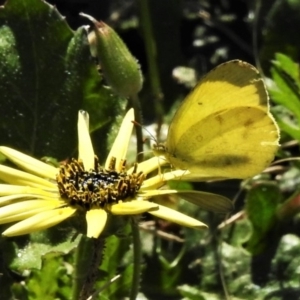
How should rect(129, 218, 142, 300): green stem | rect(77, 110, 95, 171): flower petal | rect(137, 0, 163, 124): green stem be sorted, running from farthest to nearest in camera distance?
rect(137, 0, 163, 124): green stem < rect(77, 110, 95, 171): flower petal < rect(129, 218, 142, 300): green stem

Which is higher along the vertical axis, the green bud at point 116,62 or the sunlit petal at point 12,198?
the green bud at point 116,62

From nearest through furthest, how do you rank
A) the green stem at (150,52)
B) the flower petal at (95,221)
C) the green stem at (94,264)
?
the flower petal at (95,221) < the green stem at (94,264) < the green stem at (150,52)

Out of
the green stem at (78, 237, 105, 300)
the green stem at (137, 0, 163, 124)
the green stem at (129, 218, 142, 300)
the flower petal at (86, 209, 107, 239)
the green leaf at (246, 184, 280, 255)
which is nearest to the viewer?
the flower petal at (86, 209, 107, 239)

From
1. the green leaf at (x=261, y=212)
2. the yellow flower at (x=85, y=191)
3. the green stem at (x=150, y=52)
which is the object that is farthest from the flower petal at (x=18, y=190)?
the green stem at (x=150, y=52)

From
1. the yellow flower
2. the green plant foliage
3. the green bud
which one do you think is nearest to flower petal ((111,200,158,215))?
the yellow flower

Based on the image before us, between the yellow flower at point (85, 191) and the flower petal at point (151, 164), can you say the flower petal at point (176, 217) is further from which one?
the flower petal at point (151, 164)

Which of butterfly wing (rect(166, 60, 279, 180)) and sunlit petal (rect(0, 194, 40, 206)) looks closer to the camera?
sunlit petal (rect(0, 194, 40, 206))

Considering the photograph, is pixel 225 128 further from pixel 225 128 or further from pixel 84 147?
pixel 84 147

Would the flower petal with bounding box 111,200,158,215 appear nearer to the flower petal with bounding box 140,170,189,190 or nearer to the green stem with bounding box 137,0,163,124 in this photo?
the flower petal with bounding box 140,170,189,190
